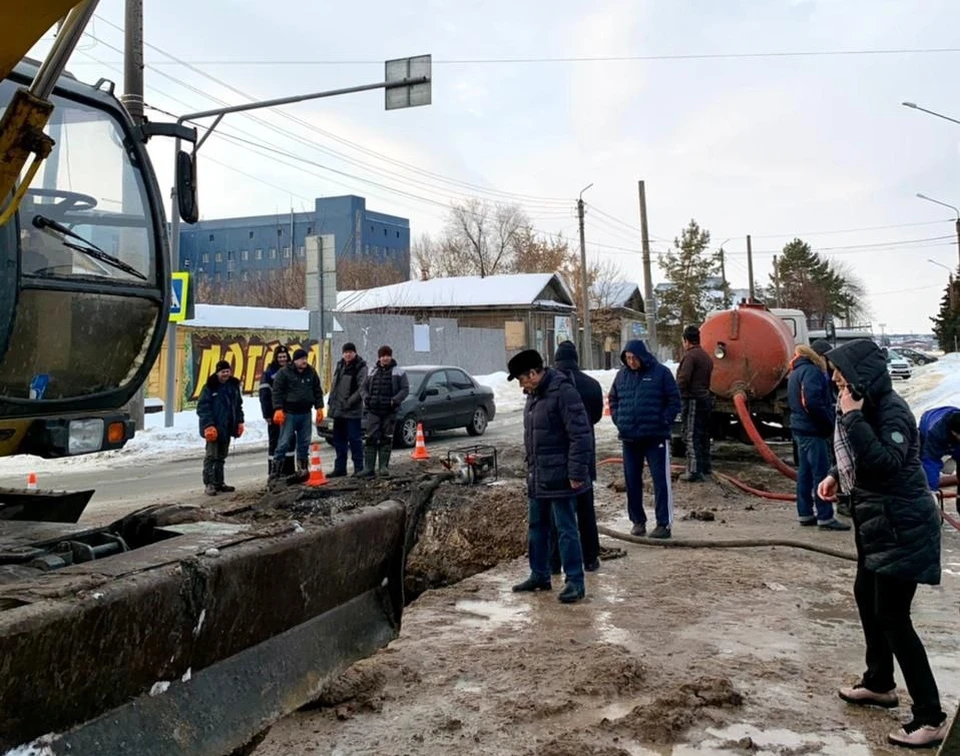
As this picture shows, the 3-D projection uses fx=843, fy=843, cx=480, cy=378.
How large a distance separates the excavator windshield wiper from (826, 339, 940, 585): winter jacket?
3495mm

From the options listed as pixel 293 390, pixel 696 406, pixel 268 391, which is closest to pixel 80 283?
pixel 293 390

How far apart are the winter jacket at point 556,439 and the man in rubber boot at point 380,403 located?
5.30 m

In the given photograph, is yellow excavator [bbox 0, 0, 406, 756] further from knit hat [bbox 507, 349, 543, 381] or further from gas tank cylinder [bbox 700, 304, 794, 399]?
gas tank cylinder [bbox 700, 304, 794, 399]

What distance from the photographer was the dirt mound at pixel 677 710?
368 centimetres

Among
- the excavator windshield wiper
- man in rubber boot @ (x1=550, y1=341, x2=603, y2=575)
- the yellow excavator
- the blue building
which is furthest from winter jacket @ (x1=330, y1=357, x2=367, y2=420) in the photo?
the blue building

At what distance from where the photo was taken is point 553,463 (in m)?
5.93

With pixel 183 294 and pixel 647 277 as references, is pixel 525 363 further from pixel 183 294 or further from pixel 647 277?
pixel 647 277

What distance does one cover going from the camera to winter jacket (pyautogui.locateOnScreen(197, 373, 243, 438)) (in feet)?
34.6

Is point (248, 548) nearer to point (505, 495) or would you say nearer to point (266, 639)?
point (266, 639)

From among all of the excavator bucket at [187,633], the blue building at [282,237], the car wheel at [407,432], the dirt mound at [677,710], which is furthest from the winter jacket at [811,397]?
the blue building at [282,237]

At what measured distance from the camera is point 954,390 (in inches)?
778

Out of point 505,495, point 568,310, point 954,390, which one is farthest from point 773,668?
point 568,310

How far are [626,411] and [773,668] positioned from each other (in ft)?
11.2

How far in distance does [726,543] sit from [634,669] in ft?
10.4
